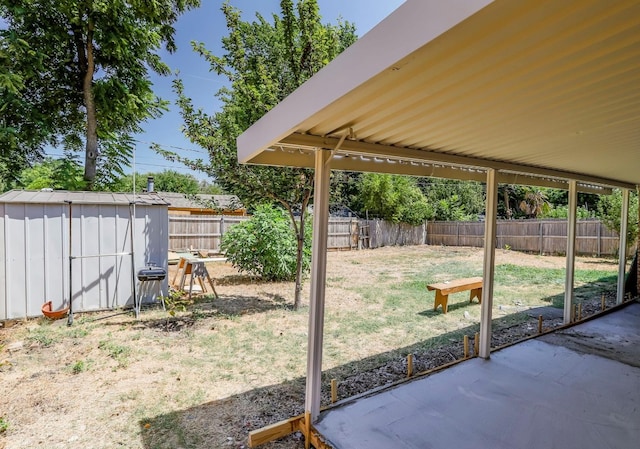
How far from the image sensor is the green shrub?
→ 24.5 feet

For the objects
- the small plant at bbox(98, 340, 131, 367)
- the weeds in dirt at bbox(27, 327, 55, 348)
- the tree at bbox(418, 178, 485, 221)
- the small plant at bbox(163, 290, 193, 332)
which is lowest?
the weeds in dirt at bbox(27, 327, 55, 348)

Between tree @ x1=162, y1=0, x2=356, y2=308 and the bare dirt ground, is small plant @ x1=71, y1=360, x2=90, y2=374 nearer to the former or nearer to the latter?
the bare dirt ground

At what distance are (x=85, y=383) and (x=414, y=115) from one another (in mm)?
3667

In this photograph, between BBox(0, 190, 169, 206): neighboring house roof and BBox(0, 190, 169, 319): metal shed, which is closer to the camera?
BBox(0, 190, 169, 319): metal shed

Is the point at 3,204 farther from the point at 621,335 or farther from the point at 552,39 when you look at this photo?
the point at 621,335

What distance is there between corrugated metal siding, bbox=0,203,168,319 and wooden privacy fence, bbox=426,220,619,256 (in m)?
14.0

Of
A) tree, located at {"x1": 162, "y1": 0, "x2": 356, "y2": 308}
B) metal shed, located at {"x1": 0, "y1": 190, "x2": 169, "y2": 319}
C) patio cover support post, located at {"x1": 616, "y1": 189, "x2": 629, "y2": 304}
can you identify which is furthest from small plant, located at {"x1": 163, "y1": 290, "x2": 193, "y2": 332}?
patio cover support post, located at {"x1": 616, "y1": 189, "x2": 629, "y2": 304}

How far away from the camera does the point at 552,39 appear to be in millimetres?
1168

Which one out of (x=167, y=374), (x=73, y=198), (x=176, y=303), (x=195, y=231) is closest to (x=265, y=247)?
(x=176, y=303)

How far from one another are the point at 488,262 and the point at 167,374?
3467mm

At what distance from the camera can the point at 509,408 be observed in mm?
2502

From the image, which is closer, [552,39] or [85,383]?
[552,39]

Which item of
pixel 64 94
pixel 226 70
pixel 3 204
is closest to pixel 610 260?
pixel 226 70

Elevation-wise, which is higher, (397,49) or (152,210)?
(397,49)
